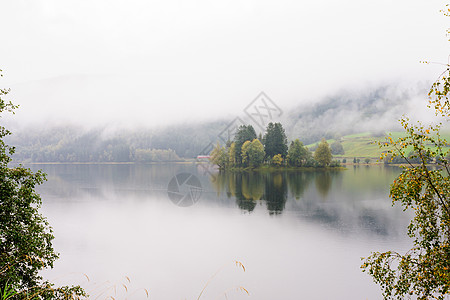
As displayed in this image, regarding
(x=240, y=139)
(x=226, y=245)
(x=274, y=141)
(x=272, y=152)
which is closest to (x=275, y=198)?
(x=226, y=245)

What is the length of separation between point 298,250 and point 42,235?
68.3 ft

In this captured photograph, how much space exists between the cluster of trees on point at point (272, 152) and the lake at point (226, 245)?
63.4 m

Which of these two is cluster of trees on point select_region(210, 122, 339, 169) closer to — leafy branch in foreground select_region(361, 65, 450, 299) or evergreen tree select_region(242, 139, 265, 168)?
evergreen tree select_region(242, 139, 265, 168)

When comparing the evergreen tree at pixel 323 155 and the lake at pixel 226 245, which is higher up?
the evergreen tree at pixel 323 155

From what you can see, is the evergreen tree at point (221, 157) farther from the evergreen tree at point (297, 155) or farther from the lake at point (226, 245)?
the lake at point (226, 245)

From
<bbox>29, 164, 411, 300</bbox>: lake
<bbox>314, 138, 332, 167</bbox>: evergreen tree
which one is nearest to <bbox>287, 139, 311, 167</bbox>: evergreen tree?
<bbox>314, 138, 332, 167</bbox>: evergreen tree

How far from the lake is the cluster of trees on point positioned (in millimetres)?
63354

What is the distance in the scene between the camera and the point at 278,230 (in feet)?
114

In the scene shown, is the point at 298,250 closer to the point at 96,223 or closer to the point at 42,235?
the point at 42,235

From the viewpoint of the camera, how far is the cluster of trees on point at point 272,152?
119m

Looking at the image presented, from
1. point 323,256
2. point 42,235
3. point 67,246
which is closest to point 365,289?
point 323,256

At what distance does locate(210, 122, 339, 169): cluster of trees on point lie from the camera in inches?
4688

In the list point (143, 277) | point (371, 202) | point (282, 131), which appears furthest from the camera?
point (282, 131)

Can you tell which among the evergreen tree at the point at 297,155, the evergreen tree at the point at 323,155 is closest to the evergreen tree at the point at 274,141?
the evergreen tree at the point at 297,155
